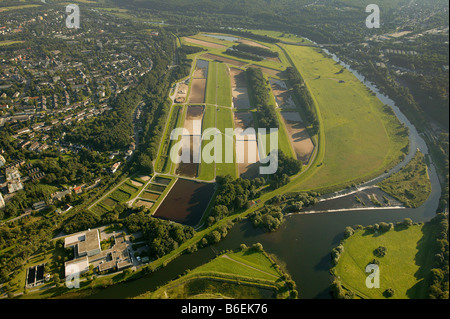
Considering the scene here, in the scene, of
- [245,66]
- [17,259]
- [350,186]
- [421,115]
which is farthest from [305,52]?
[17,259]

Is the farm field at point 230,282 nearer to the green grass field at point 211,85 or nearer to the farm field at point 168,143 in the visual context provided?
the farm field at point 168,143

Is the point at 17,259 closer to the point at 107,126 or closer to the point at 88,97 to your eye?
the point at 107,126

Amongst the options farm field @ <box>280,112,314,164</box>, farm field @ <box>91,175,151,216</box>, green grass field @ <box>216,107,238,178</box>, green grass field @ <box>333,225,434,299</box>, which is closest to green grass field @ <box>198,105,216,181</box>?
green grass field @ <box>216,107,238,178</box>

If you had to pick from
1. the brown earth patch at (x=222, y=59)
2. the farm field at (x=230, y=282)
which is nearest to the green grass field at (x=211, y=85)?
the brown earth patch at (x=222, y=59)

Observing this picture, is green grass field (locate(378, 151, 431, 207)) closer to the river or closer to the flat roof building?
the river

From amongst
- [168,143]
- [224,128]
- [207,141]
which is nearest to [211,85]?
[224,128]

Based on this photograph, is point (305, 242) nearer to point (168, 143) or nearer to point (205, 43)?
point (168, 143)
